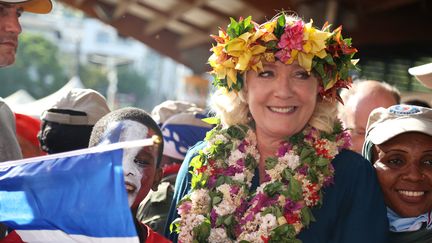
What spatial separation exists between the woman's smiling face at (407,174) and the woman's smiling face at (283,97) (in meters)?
0.44

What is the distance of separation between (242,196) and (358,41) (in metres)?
9.07

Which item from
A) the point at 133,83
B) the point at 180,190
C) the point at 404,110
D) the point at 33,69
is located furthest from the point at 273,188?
the point at 133,83

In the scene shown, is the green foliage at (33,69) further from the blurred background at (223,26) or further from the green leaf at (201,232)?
the green leaf at (201,232)

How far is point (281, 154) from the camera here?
379cm

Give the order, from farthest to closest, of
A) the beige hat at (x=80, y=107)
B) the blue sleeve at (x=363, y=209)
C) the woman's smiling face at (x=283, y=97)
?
the beige hat at (x=80, y=107) → the woman's smiling face at (x=283, y=97) → the blue sleeve at (x=363, y=209)

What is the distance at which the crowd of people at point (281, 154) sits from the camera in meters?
3.54

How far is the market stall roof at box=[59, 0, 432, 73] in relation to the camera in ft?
37.2

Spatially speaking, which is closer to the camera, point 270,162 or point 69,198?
point 69,198

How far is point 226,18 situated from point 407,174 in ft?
40.5

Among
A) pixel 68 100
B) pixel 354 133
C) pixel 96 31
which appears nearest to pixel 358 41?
pixel 354 133

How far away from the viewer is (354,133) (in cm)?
522

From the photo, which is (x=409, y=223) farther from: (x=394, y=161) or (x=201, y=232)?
(x=201, y=232)

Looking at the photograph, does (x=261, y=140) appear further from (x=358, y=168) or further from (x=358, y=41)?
(x=358, y=41)

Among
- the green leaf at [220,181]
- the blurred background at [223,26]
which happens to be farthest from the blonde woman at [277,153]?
the blurred background at [223,26]
